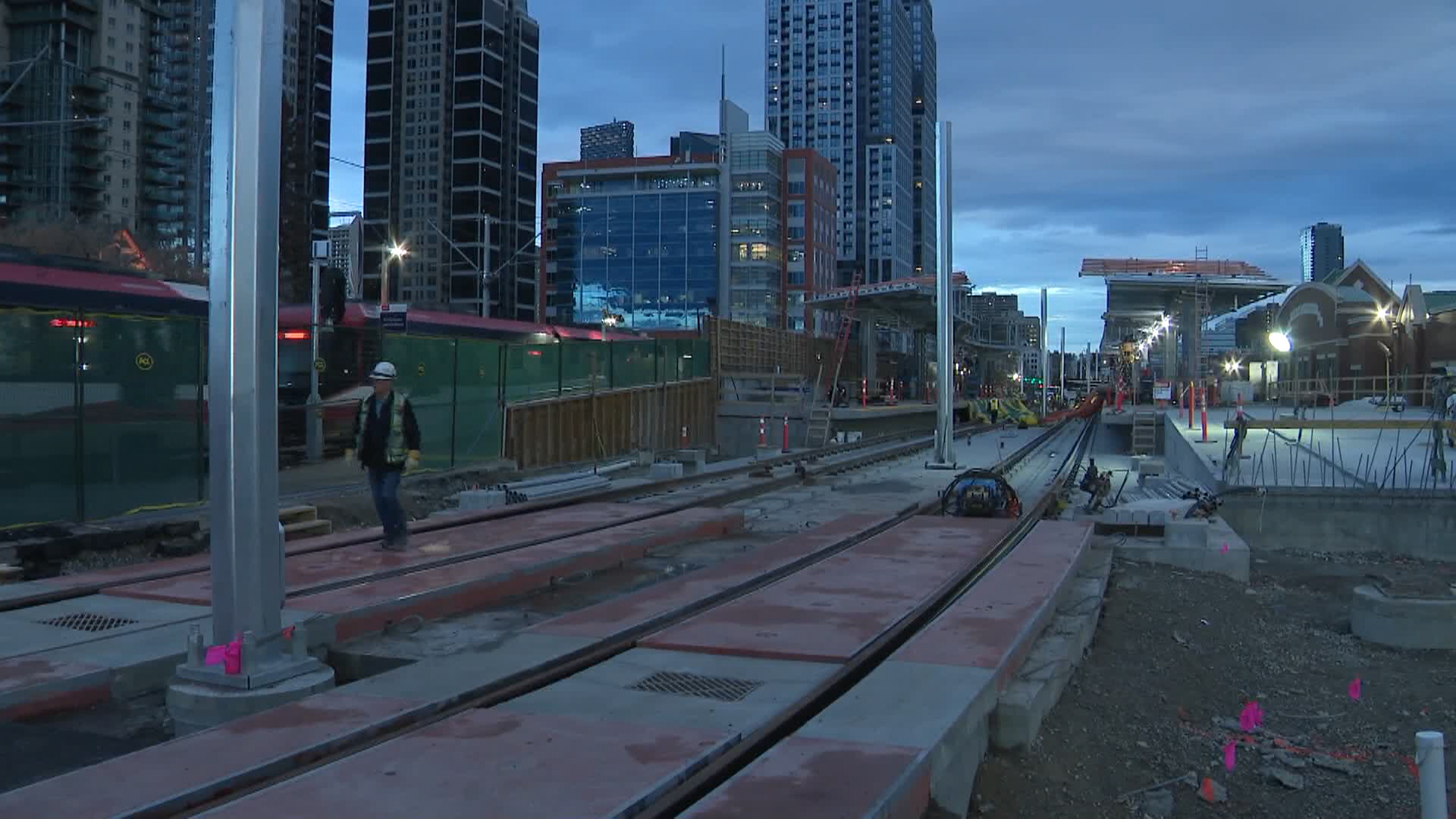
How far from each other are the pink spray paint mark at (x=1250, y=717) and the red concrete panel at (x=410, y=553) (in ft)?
20.8

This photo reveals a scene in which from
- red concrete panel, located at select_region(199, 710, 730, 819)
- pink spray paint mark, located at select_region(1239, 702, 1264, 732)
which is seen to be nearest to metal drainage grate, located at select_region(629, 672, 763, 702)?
red concrete panel, located at select_region(199, 710, 730, 819)

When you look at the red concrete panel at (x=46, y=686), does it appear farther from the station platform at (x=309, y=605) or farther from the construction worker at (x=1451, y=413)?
the construction worker at (x=1451, y=413)

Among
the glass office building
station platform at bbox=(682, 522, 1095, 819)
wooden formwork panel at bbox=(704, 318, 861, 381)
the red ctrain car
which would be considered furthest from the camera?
the glass office building

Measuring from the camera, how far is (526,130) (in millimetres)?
142125

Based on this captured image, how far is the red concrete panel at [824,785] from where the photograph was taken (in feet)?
13.5

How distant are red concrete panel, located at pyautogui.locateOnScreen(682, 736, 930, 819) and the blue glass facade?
108136mm

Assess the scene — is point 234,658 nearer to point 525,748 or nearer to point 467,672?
point 467,672

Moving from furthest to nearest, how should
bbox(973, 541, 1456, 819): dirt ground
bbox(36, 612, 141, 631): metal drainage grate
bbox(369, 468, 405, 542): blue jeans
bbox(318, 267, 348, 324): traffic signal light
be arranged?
bbox(318, 267, 348, 324): traffic signal light, bbox(369, 468, 405, 542): blue jeans, bbox(36, 612, 141, 631): metal drainage grate, bbox(973, 541, 1456, 819): dirt ground

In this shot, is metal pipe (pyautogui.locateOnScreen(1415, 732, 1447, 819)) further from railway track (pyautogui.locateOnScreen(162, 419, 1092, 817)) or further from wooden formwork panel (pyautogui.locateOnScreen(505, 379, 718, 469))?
wooden formwork panel (pyautogui.locateOnScreen(505, 379, 718, 469))

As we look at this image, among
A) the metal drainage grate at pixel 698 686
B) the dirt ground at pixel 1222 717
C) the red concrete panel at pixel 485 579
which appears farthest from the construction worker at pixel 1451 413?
the metal drainage grate at pixel 698 686

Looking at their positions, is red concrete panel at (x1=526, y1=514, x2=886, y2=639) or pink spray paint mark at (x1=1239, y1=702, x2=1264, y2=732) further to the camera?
red concrete panel at (x1=526, y1=514, x2=886, y2=639)

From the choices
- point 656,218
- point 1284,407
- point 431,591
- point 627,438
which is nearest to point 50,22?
point 656,218

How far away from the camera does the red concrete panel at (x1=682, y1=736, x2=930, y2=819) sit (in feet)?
13.5

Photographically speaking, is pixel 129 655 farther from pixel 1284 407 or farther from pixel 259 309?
pixel 1284 407
